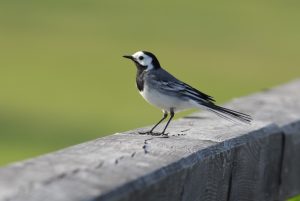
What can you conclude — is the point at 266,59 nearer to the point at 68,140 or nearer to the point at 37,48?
the point at 37,48

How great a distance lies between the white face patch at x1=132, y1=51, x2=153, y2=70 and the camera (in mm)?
6742

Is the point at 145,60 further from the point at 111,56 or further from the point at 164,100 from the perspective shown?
the point at 111,56

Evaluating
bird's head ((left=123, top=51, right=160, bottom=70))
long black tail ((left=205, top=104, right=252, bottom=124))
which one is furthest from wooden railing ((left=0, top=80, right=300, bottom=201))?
bird's head ((left=123, top=51, right=160, bottom=70))

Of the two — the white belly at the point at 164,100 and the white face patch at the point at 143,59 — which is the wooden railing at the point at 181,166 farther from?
the white face patch at the point at 143,59

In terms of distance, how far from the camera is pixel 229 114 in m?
5.32

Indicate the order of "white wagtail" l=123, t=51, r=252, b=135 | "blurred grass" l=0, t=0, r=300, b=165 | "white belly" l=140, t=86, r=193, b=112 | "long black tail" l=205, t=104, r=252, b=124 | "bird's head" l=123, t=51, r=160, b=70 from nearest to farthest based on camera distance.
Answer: "long black tail" l=205, t=104, r=252, b=124
"white wagtail" l=123, t=51, r=252, b=135
"white belly" l=140, t=86, r=193, b=112
"bird's head" l=123, t=51, r=160, b=70
"blurred grass" l=0, t=0, r=300, b=165

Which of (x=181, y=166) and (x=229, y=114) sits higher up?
(x=229, y=114)

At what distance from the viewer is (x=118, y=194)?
3.23 m

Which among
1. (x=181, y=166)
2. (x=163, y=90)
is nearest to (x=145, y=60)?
(x=163, y=90)

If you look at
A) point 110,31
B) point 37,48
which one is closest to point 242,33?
point 110,31

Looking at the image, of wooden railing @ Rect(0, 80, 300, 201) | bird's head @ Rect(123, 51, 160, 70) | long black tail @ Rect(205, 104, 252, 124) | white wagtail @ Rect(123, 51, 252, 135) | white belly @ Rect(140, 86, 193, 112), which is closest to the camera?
wooden railing @ Rect(0, 80, 300, 201)

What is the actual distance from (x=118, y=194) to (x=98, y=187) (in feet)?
0.27

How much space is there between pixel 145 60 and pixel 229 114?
155cm

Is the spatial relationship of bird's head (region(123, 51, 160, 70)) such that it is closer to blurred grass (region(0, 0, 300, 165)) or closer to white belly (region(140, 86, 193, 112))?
white belly (region(140, 86, 193, 112))
